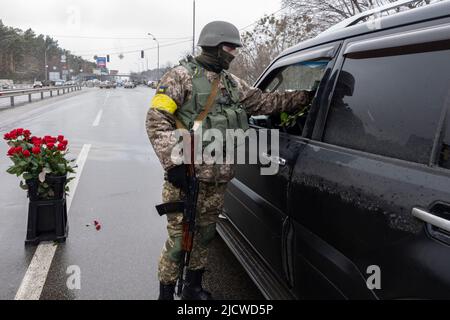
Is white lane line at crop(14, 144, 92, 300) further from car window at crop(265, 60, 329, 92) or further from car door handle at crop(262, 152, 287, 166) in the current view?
car window at crop(265, 60, 329, 92)

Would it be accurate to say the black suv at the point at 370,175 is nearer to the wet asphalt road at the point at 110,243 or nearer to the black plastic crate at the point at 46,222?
the wet asphalt road at the point at 110,243

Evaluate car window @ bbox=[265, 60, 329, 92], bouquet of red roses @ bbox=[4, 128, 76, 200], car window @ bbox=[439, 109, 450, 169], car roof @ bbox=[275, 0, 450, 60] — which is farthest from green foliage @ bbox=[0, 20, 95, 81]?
car window @ bbox=[439, 109, 450, 169]

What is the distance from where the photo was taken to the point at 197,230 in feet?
9.20

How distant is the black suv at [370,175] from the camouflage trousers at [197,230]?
0.38 metres

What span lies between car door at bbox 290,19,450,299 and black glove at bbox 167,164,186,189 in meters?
0.68

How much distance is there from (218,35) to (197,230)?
51.2 inches

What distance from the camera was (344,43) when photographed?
2139 millimetres

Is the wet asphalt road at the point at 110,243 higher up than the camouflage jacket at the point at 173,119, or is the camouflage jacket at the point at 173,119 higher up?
the camouflage jacket at the point at 173,119

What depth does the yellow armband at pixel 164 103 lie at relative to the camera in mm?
2412

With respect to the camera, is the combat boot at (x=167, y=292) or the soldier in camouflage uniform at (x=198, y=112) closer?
the soldier in camouflage uniform at (x=198, y=112)

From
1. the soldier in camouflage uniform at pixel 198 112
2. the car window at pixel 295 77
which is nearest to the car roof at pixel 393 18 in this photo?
the car window at pixel 295 77

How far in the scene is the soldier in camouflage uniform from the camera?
7.99ft
